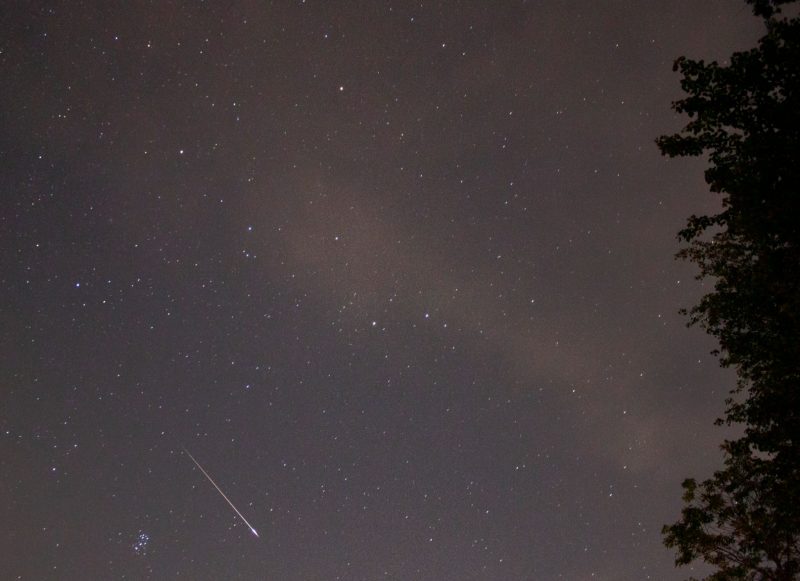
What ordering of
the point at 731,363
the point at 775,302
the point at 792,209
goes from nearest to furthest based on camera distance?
the point at 792,209 → the point at 775,302 → the point at 731,363

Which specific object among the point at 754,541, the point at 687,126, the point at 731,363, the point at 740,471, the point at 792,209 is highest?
the point at 687,126

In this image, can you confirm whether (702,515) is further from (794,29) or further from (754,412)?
(794,29)

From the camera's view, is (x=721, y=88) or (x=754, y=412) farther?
(x=754, y=412)

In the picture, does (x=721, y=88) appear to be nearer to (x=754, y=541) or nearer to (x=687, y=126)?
(x=687, y=126)

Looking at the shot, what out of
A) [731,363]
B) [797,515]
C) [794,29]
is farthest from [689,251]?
[797,515]

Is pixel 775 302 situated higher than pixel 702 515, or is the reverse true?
pixel 775 302

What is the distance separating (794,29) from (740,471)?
24.1ft

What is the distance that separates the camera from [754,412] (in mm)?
8656

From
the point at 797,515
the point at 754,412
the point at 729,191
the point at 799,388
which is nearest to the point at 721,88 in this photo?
the point at 729,191

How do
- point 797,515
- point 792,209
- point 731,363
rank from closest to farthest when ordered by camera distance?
point 792,209 → point 797,515 → point 731,363

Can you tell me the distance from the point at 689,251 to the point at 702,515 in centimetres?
460

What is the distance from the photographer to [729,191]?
7535 mm

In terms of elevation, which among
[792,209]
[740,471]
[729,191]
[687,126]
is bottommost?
[740,471]

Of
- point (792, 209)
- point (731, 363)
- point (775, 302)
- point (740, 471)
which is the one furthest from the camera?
point (740, 471)
